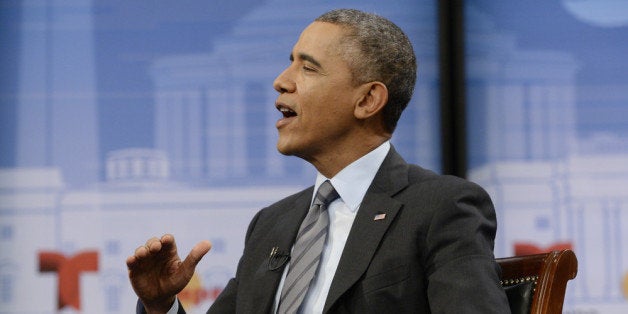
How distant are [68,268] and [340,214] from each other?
5.27 ft

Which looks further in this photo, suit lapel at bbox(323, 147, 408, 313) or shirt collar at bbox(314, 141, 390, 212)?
shirt collar at bbox(314, 141, 390, 212)

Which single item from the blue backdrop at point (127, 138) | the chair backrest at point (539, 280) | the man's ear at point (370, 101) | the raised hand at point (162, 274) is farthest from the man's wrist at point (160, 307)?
the blue backdrop at point (127, 138)


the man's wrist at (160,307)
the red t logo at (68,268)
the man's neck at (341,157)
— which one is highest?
the man's neck at (341,157)

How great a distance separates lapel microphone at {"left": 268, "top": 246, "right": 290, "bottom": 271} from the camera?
1.86m

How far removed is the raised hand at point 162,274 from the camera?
1.78m

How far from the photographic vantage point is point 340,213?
1.85 m

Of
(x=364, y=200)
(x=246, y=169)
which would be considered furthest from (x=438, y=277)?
(x=246, y=169)

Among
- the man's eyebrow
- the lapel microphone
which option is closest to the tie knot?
the lapel microphone

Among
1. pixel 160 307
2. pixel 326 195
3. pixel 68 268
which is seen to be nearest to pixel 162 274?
pixel 160 307

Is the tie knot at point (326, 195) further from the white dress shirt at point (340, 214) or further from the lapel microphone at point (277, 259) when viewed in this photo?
the lapel microphone at point (277, 259)

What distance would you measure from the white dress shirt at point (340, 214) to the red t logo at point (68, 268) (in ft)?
4.49

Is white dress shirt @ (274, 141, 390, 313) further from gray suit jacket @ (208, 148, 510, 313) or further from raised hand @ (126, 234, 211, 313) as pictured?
raised hand @ (126, 234, 211, 313)

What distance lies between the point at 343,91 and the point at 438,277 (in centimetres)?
48

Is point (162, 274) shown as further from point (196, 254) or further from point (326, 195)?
point (326, 195)
